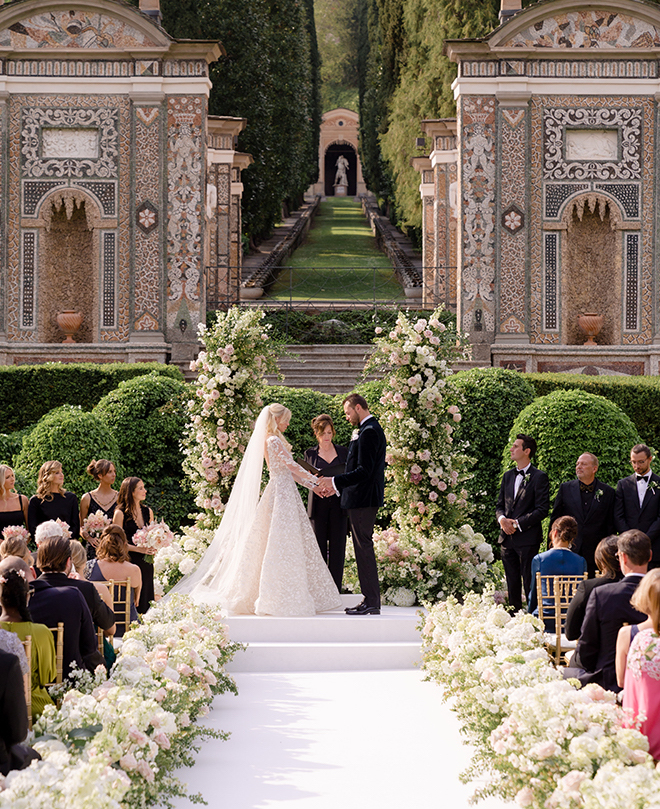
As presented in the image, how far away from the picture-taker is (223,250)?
23.9m

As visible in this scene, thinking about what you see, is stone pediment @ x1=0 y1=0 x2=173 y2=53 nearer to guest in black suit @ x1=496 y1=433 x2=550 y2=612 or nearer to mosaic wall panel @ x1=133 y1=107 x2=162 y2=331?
mosaic wall panel @ x1=133 y1=107 x2=162 y2=331

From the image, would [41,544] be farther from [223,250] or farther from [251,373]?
[223,250]

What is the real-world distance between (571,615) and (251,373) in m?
4.81

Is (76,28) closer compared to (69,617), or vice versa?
(69,617)

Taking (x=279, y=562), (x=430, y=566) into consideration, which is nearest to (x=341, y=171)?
(x=430, y=566)

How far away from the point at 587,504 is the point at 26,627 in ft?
16.5

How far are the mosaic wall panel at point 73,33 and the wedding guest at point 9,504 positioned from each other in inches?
425

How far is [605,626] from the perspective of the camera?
5027 millimetres

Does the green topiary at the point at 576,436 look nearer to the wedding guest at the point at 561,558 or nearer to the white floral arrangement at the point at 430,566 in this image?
the white floral arrangement at the point at 430,566

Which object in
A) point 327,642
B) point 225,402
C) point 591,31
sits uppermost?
point 591,31

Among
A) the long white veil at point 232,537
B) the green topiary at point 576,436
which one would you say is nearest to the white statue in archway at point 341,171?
the green topiary at point 576,436

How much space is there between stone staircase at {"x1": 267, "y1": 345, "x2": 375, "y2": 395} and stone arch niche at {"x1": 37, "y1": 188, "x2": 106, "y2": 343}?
11.3 ft

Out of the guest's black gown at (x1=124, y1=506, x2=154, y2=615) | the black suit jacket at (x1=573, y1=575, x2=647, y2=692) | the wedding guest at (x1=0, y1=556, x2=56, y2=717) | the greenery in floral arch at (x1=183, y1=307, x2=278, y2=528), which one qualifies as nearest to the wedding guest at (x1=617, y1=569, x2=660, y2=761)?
the black suit jacket at (x1=573, y1=575, x2=647, y2=692)

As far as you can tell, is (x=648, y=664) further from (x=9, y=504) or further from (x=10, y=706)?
(x=9, y=504)
